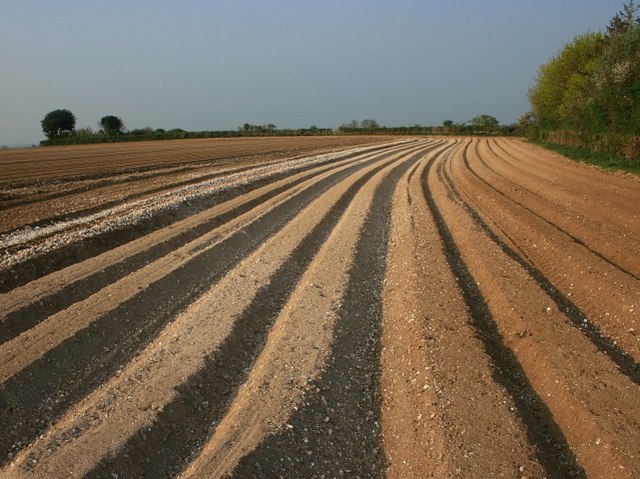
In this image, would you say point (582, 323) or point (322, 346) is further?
point (582, 323)

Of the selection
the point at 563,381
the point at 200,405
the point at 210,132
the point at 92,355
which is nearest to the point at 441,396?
the point at 563,381

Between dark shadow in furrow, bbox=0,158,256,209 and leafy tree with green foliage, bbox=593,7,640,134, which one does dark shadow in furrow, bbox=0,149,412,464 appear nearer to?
dark shadow in furrow, bbox=0,158,256,209

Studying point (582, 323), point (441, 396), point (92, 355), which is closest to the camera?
point (441, 396)

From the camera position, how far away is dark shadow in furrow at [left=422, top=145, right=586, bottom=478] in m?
4.04

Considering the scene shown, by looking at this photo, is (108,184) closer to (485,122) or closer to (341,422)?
(341,422)

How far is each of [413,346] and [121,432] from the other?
3.10 m

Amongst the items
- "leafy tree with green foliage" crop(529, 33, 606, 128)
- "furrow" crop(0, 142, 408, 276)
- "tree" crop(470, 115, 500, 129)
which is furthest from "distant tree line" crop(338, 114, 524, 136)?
"furrow" crop(0, 142, 408, 276)

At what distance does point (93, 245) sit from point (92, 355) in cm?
469

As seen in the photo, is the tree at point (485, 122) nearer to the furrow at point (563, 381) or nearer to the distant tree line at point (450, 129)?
the distant tree line at point (450, 129)

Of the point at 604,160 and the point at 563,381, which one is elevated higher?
the point at 604,160

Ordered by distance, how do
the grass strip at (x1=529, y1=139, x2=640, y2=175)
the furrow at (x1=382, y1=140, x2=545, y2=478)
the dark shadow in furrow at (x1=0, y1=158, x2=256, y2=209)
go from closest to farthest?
the furrow at (x1=382, y1=140, x2=545, y2=478) < the dark shadow in furrow at (x1=0, y1=158, x2=256, y2=209) < the grass strip at (x1=529, y1=139, x2=640, y2=175)

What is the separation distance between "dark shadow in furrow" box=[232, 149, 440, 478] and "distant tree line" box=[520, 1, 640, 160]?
2016 cm

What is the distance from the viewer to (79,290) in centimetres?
769

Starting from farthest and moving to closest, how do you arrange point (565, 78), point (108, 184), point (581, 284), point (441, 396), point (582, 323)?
point (565, 78) < point (108, 184) < point (581, 284) < point (582, 323) < point (441, 396)
